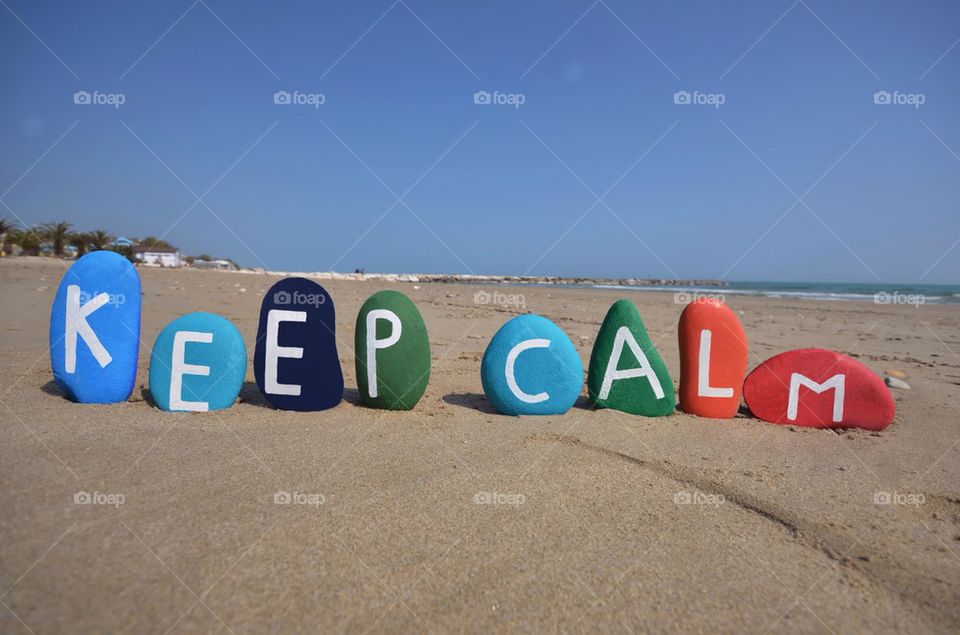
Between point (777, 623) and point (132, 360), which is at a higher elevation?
point (132, 360)

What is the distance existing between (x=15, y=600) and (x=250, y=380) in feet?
11.5

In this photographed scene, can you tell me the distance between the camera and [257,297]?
42.5 ft

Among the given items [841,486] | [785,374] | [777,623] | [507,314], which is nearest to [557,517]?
[777,623]

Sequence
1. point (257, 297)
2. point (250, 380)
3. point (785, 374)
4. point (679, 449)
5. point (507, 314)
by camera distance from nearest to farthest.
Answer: point (679, 449) → point (785, 374) → point (250, 380) → point (507, 314) → point (257, 297)

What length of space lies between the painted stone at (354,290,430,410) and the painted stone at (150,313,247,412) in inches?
36.7

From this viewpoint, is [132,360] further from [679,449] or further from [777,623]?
[777,623]
